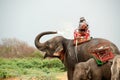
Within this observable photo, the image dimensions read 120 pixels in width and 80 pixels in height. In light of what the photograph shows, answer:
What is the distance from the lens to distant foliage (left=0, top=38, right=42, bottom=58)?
61.9 ft

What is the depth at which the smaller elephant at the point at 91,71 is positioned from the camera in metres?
4.95

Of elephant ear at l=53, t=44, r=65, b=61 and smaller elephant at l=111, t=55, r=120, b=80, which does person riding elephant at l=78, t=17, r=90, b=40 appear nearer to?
elephant ear at l=53, t=44, r=65, b=61

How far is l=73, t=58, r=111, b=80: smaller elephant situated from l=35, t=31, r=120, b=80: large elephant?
3.80 ft

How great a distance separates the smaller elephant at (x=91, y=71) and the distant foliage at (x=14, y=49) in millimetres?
13917

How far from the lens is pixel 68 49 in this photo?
22.6 feet

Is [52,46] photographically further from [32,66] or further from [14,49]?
[14,49]

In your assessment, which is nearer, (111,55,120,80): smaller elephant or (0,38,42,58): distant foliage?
(111,55,120,80): smaller elephant

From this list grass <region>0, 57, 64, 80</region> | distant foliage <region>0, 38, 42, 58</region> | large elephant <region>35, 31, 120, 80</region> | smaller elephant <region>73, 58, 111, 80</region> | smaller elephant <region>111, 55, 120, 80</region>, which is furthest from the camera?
distant foliage <region>0, 38, 42, 58</region>

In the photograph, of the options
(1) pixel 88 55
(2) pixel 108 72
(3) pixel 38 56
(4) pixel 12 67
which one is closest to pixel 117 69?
(2) pixel 108 72

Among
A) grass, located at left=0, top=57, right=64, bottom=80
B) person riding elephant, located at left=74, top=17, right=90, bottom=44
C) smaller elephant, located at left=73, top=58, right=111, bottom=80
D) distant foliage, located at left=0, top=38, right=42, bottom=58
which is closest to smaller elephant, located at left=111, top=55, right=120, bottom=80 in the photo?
smaller elephant, located at left=73, top=58, right=111, bottom=80

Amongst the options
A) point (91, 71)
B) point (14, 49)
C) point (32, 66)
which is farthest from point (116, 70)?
point (14, 49)

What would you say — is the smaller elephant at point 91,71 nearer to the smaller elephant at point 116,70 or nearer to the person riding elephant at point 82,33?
the smaller elephant at point 116,70

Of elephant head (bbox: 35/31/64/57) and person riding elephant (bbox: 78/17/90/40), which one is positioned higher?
person riding elephant (bbox: 78/17/90/40)

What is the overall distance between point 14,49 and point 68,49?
12773 mm
